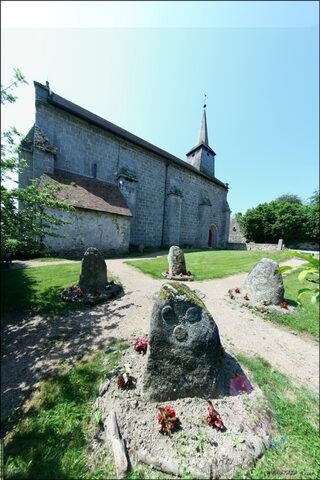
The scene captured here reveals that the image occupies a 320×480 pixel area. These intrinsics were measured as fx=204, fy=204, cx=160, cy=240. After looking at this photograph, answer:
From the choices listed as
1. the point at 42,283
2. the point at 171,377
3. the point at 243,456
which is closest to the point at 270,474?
the point at 243,456

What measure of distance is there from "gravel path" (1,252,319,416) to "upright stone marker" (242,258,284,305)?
640mm

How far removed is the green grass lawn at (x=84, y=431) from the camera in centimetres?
210

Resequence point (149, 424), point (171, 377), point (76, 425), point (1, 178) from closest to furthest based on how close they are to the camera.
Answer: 1. point (149, 424)
2. point (76, 425)
3. point (171, 377)
4. point (1, 178)

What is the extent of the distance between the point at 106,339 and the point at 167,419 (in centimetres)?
238

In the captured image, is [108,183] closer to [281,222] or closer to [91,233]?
[91,233]

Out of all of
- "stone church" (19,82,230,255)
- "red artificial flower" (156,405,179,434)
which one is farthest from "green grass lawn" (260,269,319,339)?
"stone church" (19,82,230,255)

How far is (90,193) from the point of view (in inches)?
558

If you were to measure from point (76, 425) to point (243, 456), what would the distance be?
199cm

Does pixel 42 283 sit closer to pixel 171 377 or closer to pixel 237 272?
pixel 171 377

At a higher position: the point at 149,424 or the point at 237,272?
the point at 237,272

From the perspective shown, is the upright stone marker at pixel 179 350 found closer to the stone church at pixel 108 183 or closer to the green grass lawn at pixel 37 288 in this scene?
the green grass lawn at pixel 37 288

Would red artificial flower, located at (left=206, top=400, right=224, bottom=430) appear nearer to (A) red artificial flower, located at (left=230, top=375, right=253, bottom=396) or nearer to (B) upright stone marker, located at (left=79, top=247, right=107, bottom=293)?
(A) red artificial flower, located at (left=230, top=375, right=253, bottom=396)

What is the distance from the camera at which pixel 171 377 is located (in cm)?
277

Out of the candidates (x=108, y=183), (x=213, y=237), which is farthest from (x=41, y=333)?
(x=213, y=237)
